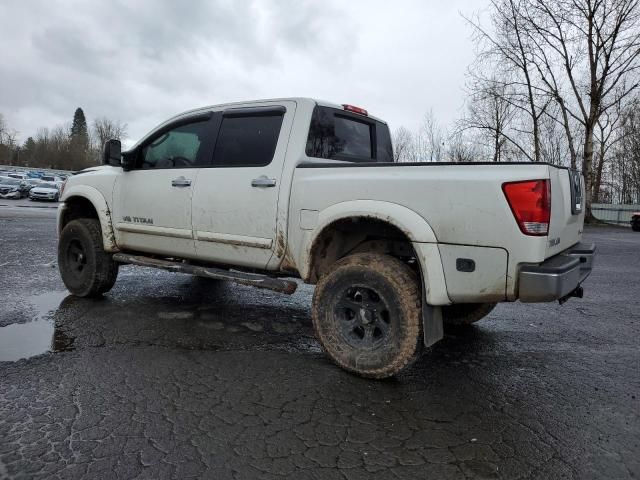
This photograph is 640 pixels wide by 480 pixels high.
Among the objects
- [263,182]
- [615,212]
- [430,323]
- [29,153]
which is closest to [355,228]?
[263,182]

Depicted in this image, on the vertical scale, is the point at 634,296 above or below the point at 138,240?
below

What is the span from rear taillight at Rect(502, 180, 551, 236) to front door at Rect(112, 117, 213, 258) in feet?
9.18

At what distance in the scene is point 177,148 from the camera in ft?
15.8

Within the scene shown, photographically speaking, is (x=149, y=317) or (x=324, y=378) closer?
(x=324, y=378)

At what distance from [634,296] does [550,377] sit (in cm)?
400

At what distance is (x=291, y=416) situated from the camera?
2.78 meters

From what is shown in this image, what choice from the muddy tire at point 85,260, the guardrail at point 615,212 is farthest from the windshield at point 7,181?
the guardrail at point 615,212

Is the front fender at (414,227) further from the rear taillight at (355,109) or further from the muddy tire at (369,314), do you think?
the rear taillight at (355,109)

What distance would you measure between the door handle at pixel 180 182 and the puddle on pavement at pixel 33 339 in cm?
165

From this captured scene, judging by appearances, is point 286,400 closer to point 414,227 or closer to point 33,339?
point 414,227

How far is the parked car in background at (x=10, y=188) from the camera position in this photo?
114 ft

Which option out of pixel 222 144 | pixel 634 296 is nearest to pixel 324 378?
pixel 222 144

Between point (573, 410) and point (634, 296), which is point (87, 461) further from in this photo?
point (634, 296)

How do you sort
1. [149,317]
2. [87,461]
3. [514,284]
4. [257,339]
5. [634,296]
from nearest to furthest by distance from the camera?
1. [87,461]
2. [514,284]
3. [257,339]
4. [149,317]
5. [634,296]
